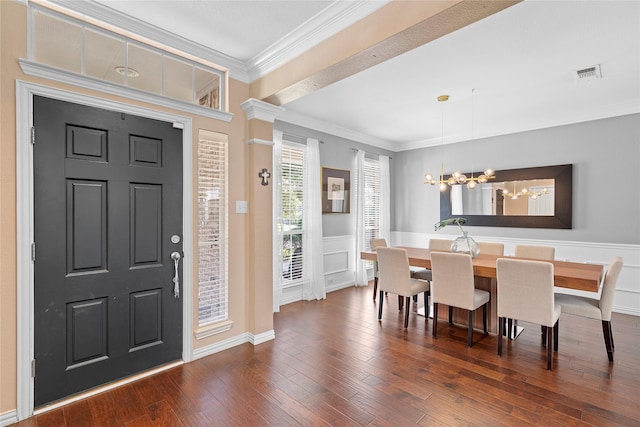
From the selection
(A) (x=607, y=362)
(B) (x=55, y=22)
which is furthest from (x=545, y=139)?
(B) (x=55, y=22)

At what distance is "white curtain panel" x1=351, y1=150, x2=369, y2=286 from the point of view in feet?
18.5

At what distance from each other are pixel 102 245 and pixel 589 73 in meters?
4.71

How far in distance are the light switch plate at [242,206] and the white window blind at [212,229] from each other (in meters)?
0.13

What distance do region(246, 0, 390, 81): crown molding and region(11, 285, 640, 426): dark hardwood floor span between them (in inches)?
106

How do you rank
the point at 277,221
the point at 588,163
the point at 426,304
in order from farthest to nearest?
the point at 588,163
the point at 277,221
the point at 426,304

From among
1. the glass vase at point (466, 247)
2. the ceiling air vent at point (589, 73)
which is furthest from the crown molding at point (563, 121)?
the glass vase at point (466, 247)

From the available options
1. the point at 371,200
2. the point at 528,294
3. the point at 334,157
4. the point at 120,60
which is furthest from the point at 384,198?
the point at 120,60

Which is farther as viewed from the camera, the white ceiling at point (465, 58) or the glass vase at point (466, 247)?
the glass vase at point (466, 247)

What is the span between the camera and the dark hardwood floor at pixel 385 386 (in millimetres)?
2088

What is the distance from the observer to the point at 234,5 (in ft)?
7.39

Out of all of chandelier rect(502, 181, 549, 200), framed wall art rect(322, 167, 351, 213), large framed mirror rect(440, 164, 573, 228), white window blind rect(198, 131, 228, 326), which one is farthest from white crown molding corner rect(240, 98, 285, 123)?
chandelier rect(502, 181, 549, 200)

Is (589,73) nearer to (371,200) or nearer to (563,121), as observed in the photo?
(563,121)

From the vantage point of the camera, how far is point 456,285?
328cm

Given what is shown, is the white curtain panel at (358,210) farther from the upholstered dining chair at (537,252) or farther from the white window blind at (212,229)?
the white window blind at (212,229)
